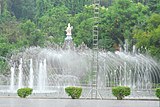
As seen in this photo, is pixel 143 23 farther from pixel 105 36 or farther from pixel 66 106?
pixel 66 106

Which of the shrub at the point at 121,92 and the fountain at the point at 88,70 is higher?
the fountain at the point at 88,70

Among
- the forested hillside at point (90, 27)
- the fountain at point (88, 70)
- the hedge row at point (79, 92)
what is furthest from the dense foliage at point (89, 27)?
the hedge row at point (79, 92)

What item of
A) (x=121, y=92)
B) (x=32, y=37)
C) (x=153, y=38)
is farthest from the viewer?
(x=32, y=37)

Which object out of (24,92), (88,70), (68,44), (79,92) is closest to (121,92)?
(79,92)

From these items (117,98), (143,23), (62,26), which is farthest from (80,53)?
(62,26)

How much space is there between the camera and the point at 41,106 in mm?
17625

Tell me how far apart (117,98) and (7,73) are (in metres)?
22.8

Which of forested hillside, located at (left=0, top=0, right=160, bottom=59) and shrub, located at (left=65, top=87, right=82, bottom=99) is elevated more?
forested hillside, located at (left=0, top=0, right=160, bottom=59)

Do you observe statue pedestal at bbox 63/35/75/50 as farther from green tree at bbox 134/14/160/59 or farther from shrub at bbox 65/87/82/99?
shrub at bbox 65/87/82/99

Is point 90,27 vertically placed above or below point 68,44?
above

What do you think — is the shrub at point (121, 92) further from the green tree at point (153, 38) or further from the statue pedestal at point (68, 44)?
the statue pedestal at point (68, 44)

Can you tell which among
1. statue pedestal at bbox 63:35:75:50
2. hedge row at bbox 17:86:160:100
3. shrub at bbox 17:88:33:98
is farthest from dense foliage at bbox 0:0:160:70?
shrub at bbox 17:88:33:98

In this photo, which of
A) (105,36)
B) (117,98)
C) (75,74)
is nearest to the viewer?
(117,98)

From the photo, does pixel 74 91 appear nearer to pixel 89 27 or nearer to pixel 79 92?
pixel 79 92
